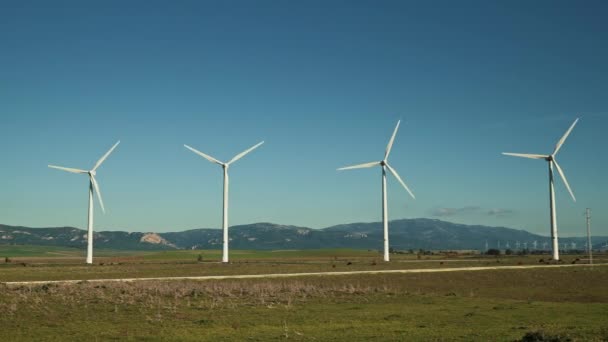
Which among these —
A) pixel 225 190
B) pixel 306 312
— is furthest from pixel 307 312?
pixel 225 190

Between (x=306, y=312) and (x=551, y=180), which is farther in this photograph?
(x=551, y=180)

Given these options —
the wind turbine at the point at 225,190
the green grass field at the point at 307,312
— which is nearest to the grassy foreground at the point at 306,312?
the green grass field at the point at 307,312

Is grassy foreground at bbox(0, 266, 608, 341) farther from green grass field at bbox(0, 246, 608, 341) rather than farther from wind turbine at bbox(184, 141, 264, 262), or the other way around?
wind turbine at bbox(184, 141, 264, 262)

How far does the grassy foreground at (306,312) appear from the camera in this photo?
33.6 m

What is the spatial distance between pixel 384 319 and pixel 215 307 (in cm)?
1278

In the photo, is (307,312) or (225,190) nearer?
(307,312)

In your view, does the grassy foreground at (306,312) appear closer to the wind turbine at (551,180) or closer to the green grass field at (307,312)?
the green grass field at (307,312)

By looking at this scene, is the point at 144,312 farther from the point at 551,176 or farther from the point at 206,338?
the point at 551,176

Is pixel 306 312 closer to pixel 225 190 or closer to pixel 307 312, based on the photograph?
pixel 307 312

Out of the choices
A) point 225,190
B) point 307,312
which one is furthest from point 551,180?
point 307,312

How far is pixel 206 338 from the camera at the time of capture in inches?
1281

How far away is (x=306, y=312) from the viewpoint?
43188 mm

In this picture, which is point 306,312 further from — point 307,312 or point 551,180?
point 551,180

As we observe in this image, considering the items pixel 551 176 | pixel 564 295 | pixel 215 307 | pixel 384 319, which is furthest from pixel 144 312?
pixel 551 176
